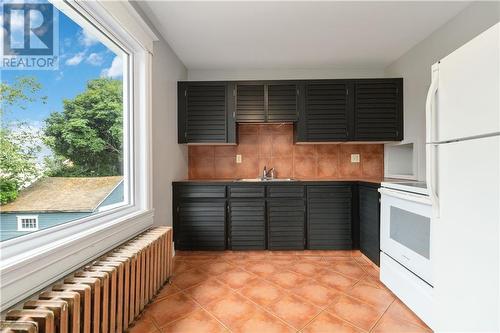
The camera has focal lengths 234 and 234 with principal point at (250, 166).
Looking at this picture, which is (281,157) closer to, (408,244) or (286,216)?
(286,216)

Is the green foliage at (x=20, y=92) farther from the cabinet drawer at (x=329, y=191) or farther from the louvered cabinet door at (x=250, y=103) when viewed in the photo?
the cabinet drawer at (x=329, y=191)

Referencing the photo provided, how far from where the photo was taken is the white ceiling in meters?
1.88

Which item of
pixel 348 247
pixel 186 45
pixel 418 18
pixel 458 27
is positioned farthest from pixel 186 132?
pixel 458 27

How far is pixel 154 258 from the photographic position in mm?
1753

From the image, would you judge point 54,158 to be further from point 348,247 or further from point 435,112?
point 348,247

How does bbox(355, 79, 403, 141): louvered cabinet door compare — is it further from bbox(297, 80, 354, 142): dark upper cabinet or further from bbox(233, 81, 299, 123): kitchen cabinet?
bbox(233, 81, 299, 123): kitchen cabinet

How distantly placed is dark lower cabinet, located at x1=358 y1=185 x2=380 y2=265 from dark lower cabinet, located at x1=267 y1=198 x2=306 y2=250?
2.10ft

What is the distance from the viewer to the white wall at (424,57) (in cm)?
178

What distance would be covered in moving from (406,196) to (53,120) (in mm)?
2290

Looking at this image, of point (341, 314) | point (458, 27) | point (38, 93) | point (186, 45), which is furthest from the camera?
point (186, 45)

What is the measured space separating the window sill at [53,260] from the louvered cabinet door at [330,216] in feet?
6.31

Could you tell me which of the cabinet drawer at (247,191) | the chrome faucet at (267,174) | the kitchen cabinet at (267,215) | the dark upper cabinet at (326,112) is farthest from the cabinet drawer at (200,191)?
the dark upper cabinet at (326,112)

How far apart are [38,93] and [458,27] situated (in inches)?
119

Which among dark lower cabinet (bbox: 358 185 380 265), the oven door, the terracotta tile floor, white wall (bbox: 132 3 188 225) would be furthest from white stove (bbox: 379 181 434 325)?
white wall (bbox: 132 3 188 225)
